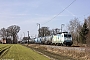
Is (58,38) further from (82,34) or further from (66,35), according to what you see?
(82,34)

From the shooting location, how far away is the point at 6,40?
603ft

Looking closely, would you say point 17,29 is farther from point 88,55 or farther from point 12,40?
point 88,55

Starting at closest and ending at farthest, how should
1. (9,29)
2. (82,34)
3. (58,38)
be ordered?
1. (58,38)
2. (82,34)
3. (9,29)

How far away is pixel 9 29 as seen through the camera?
196625mm

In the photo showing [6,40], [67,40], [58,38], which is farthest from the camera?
[6,40]

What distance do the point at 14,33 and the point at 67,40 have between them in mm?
137515

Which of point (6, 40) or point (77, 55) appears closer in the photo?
point (77, 55)

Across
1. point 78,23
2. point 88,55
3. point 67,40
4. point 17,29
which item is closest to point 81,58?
point 88,55

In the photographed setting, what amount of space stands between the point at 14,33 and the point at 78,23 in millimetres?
85001

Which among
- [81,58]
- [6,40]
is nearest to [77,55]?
[81,58]

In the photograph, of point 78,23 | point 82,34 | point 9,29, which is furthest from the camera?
point 9,29

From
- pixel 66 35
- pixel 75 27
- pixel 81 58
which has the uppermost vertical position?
pixel 75 27

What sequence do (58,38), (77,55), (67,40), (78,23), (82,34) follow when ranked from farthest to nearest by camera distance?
(78,23)
(82,34)
(58,38)
(67,40)
(77,55)

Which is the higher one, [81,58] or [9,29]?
[9,29]
